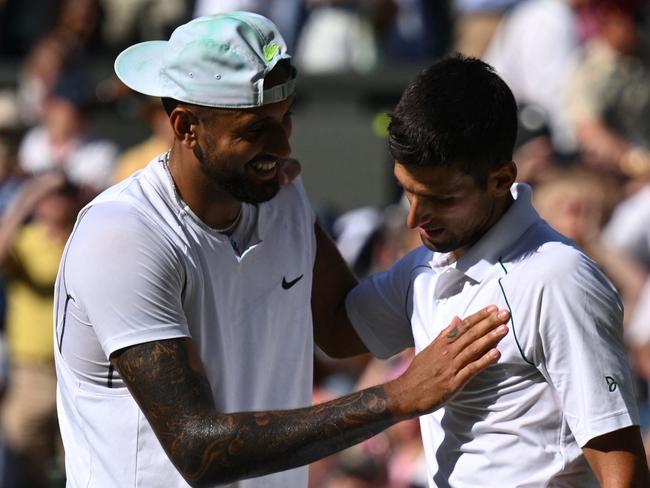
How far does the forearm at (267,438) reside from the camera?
2.91 m

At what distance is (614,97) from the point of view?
712cm

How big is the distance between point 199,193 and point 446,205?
2.05 feet

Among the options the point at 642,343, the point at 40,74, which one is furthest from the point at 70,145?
the point at 642,343

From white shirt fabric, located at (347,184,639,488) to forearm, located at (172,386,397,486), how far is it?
21 cm

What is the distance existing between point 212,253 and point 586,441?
3.17ft

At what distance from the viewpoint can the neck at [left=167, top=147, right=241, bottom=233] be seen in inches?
125

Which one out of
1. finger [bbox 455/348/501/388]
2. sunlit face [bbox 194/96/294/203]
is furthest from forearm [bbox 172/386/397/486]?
sunlit face [bbox 194/96/294/203]

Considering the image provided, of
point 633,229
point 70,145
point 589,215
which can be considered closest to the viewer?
point 589,215

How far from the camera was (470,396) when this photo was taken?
2957mm

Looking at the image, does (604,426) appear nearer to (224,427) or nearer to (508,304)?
(508,304)

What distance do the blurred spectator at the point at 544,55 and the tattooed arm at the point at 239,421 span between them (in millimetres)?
4792

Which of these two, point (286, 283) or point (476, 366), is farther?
point (286, 283)

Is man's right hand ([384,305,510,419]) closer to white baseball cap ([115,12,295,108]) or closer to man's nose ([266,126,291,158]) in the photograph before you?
man's nose ([266,126,291,158])

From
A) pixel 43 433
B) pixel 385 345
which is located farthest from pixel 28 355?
pixel 385 345
